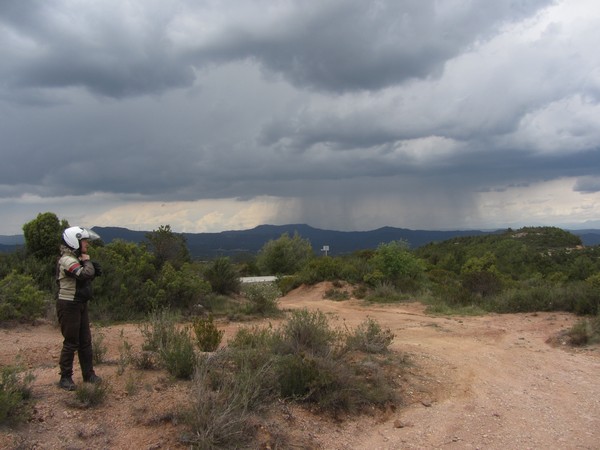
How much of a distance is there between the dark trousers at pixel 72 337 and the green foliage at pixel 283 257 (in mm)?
36110

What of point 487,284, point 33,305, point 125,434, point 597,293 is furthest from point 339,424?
point 487,284

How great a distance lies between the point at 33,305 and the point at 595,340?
12.5m

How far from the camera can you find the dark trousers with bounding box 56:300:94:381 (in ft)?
19.0

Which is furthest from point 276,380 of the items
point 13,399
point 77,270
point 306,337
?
point 13,399

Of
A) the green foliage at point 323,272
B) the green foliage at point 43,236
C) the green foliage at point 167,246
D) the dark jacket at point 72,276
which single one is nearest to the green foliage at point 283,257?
the green foliage at point 323,272

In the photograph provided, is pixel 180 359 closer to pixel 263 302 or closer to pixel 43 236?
pixel 263 302

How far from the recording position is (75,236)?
5.96m

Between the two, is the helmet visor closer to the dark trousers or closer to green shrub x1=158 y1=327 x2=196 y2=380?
the dark trousers

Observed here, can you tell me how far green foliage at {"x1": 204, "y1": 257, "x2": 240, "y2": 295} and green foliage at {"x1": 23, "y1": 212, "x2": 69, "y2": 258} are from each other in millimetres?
5935

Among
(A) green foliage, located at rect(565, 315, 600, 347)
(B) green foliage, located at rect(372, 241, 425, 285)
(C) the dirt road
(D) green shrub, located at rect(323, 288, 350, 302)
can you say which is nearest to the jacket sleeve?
(C) the dirt road

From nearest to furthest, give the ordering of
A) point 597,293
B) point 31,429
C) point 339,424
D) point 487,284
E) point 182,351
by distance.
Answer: point 31,429
point 339,424
point 182,351
point 597,293
point 487,284

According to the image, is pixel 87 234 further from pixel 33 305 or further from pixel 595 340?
pixel 595 340

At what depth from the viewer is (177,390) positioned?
595 centimetres

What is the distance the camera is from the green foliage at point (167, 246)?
17.0m
